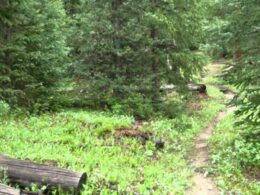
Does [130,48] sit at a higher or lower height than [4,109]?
higher

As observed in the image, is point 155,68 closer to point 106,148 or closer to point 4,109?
point 4,109

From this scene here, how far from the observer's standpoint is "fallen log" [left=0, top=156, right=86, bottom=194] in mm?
8828

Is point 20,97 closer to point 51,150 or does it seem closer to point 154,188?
point 51,150

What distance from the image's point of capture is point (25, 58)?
57.4ft

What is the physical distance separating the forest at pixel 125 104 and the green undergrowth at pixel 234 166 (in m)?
0.04

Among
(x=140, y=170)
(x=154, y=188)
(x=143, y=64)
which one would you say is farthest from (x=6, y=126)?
(x=143, y=64)

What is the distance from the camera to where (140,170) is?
11453 millimetres

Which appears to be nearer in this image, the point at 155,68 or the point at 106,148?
the point at 106,148

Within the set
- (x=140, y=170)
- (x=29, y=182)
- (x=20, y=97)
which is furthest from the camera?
(x=20, y=97)

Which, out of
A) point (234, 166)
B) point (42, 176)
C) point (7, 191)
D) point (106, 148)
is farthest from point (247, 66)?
point (7, 191)

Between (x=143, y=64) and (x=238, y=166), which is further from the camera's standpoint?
(x=143, y=64)

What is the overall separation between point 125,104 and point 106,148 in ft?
20.9

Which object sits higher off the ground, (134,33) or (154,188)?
(134,33)

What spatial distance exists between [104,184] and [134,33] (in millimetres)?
11281
